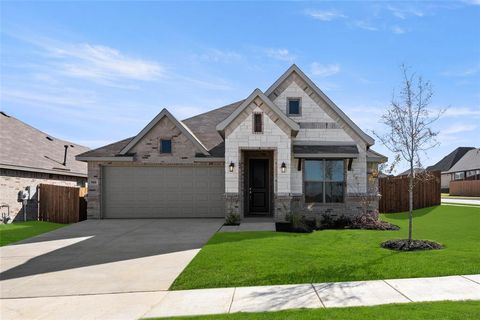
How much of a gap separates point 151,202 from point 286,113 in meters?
8.27

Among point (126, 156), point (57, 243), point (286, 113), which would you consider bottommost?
point (57, 243)

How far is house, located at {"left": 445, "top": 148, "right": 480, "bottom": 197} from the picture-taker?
121 ft

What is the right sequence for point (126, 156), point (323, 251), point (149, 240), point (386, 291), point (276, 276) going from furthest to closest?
point (126, 156), point (149, 240), point (323, 251), point (276, 276), point (386, 291)

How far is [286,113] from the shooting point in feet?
55.4

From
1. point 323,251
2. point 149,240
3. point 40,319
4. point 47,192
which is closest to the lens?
point 40,319

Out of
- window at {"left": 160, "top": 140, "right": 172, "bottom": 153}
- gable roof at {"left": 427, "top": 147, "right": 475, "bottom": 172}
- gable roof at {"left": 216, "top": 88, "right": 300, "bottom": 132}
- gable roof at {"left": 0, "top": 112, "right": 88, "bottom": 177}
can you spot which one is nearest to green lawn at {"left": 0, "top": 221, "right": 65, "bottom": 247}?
gable roof at {"left": 0, "top": 112, "right": 88, "bottom": 177}

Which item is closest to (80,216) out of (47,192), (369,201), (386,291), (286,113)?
(47,192)

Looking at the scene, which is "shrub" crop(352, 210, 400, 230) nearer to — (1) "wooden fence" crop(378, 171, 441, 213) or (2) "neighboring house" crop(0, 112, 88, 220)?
(1) "wooden fence" crop(378, 171, 441, 213)

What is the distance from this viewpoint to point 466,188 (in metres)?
37.8

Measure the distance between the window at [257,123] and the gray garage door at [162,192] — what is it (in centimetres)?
345

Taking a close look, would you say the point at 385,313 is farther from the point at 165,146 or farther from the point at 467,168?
the point at 467,168

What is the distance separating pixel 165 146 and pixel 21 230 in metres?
7.34

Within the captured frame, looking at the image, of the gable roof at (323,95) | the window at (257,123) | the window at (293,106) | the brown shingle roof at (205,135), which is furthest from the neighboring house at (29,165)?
the window at (293,106)

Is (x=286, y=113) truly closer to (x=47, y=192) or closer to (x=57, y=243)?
(x=57, y=243)
